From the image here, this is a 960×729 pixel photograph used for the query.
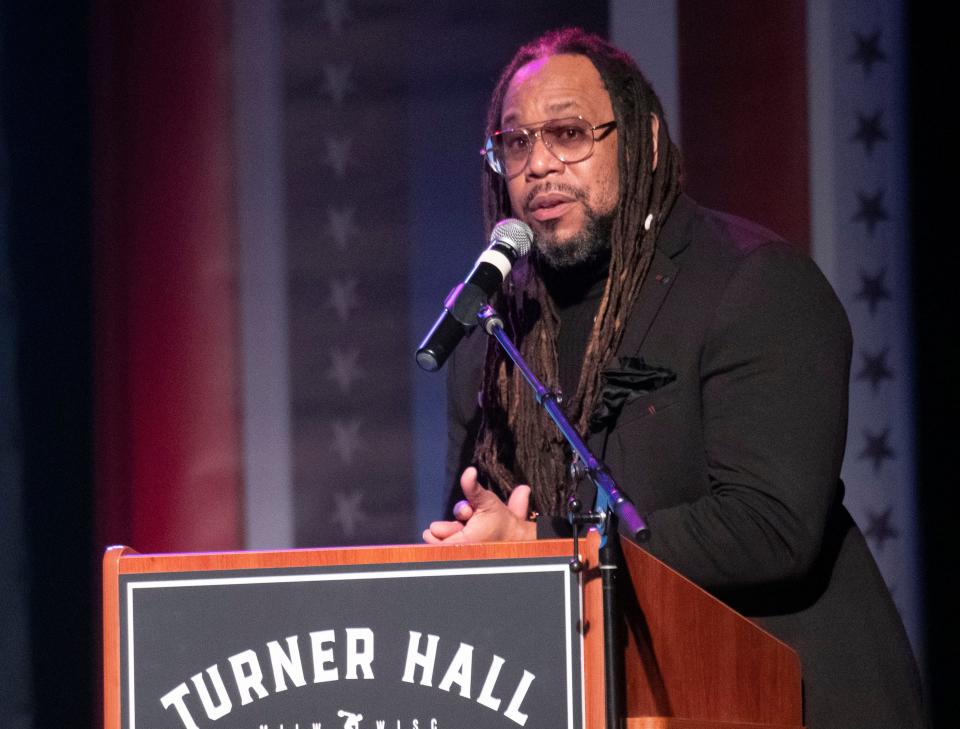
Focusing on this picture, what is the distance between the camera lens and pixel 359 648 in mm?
1795

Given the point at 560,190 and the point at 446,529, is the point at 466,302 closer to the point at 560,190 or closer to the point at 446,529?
the point at 446,529

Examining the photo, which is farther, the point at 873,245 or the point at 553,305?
the point at 873,245

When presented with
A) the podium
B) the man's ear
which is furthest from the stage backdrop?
the podium

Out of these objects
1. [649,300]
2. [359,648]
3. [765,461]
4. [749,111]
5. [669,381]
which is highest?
[749,111]

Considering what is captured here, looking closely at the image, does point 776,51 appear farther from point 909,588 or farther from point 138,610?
point 138,610

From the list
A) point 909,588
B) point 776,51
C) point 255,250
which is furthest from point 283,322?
point 909,588

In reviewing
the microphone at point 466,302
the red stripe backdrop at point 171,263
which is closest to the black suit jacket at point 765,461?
the microphone at point 466,302

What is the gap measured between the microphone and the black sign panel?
359mm

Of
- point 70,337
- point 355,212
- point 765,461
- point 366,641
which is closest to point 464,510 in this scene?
point 366,641

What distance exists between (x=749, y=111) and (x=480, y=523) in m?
2.21

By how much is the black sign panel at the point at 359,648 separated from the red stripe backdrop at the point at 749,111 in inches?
89.5

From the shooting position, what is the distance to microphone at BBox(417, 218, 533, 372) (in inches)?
79.1

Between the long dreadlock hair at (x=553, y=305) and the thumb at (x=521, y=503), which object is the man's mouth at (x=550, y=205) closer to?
the long dreadlock hair at (x=553, y=305)

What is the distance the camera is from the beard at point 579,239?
278 cm
